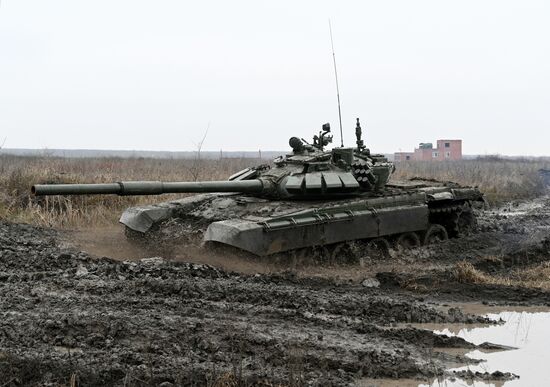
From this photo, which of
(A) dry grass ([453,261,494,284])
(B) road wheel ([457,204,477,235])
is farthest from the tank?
(A) dry grass ([453,261,494,284])

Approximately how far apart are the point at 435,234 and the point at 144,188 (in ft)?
19.8

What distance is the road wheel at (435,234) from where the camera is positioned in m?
13.5

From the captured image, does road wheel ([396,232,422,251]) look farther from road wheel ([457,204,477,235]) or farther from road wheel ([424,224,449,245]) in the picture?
road wheel ([457,204,477,235])

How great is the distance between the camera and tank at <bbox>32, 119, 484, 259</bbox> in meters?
10.6

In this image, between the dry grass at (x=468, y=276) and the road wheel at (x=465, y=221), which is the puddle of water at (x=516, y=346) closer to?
the dry grass at (x=468, y=276)

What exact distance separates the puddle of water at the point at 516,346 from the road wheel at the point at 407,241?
4387 mm

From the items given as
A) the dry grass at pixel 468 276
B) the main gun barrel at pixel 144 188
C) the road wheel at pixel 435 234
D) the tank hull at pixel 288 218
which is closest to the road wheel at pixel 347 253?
the tank hull at pixel 288 218

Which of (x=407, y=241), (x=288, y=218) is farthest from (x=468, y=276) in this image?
(x=407, y=241)

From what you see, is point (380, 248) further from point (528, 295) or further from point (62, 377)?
point (62, 377)

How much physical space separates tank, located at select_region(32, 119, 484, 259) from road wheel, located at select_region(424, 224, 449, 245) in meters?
0.02

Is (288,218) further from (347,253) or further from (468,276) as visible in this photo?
(468,276)

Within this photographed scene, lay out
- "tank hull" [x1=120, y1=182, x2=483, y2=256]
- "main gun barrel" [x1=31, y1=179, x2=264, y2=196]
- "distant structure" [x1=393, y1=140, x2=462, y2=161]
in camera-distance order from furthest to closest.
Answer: "distant structure" [x1=393, y1=140, x2=462, y2=161] → "tank hull" [x1=120, y1=182, x2=483, y2=256] → "main gun barrel" [x1=31, y1=179, x2=264, y2=196]

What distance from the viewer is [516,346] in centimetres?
699

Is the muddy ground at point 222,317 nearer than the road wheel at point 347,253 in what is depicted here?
Yes
